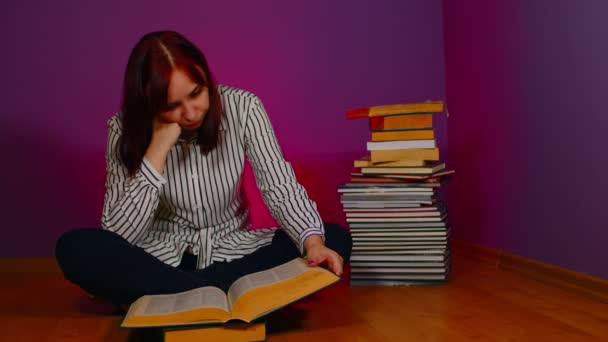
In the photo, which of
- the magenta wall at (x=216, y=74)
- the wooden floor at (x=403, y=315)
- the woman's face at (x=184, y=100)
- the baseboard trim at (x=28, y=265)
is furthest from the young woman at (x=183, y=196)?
the baseboard trim at (x=28, y=265)

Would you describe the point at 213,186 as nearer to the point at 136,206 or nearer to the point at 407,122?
the point at 136,206

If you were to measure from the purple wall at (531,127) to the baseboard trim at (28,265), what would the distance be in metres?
1.76

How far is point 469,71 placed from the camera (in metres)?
2.94

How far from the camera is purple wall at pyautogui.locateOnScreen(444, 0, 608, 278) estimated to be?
2.10 metres

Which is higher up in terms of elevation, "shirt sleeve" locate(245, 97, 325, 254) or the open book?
"shirt sleeve" locate(245, 97, 325, 254)

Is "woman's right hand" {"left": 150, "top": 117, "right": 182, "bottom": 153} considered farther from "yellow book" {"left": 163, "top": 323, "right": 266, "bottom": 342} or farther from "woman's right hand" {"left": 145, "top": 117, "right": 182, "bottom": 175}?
"yellow book" {"left": 163, "top": 323, "right": 266, "bottom": 342}

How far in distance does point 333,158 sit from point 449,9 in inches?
32.3

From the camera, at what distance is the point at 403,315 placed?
1.98 m

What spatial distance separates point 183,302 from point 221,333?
0.13m

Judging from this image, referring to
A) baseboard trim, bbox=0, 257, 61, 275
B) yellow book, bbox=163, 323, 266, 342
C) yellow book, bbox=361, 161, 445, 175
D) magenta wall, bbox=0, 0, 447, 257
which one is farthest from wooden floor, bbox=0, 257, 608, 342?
magenta wall, bbox=0, 0, 447, 257

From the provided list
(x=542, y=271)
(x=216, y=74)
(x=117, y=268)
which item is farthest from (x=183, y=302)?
(x=216, y=74)

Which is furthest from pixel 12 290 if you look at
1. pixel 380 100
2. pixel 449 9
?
pixel 449 9

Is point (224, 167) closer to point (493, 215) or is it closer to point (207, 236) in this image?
point (207, 236)

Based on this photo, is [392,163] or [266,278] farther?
[392,163]
